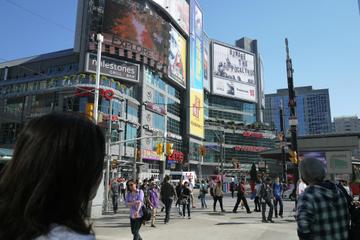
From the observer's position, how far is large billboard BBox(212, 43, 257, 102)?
10081cm

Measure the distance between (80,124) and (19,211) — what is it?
1.27 feet

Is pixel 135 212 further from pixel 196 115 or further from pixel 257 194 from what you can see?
pixel 196 115

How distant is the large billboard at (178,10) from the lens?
6919cm

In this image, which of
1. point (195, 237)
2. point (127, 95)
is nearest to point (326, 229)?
point (195, 237)

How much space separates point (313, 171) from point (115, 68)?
55.9 metres

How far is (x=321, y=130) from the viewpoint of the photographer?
6353 centimetres

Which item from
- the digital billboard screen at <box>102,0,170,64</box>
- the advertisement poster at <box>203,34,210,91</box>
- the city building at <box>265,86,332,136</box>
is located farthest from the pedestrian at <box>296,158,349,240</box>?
the advertisement poster at <box>203,34,210,91</box>

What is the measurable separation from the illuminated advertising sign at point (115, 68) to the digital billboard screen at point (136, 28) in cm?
265

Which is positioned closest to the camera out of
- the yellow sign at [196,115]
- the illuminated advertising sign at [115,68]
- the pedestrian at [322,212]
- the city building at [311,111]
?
the pedestrian at [322,212]

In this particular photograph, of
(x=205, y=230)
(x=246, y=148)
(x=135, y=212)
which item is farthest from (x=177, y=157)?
(x=135, y=212)

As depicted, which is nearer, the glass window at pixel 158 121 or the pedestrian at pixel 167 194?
the pedestrian at pixel 167 194

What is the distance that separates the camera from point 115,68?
188 feet

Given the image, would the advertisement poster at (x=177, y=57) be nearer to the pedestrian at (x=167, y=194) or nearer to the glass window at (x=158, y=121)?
the glass window at (x=158, y=121)

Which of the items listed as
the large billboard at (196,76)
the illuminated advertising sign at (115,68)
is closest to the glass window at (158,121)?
the illuminated advertising sign at (115,68)
